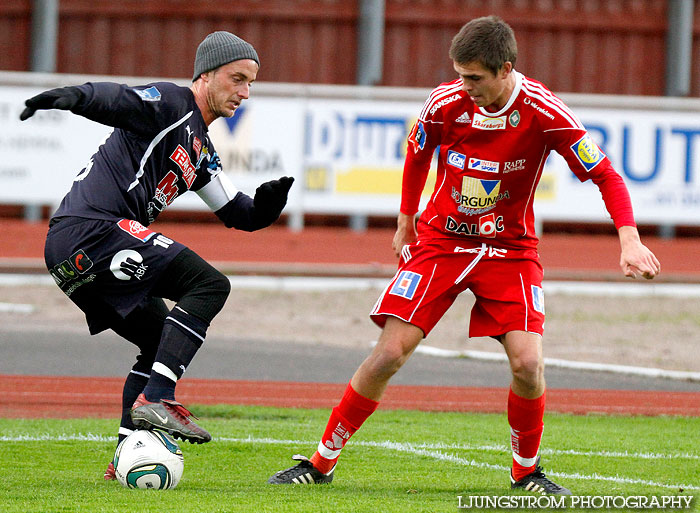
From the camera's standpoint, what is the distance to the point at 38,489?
532 centimetres

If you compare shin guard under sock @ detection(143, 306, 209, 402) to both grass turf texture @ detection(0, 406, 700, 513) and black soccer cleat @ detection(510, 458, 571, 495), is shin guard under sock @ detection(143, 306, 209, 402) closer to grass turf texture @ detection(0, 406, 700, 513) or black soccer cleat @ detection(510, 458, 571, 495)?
grass turf texture @ detection(0, 406, 700, 513)

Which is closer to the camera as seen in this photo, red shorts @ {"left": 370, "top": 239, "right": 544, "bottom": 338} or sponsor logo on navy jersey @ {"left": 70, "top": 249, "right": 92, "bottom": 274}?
sponsor logo on navy jersey @ {"left": 70, "top": 249, "right": 92, "bottom": 274}

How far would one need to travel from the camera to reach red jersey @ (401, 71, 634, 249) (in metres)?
5.52

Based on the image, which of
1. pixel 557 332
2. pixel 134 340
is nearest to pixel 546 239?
pixel 557 332

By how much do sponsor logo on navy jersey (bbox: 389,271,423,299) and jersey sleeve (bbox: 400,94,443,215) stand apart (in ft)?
1.51

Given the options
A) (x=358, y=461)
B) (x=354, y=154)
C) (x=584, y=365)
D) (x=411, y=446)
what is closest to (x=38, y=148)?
(x=354, y=154)

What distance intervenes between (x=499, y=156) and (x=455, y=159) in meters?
0.22

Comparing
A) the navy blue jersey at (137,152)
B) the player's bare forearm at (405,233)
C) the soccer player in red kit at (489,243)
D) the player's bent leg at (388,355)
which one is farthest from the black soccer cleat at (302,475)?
the navy blue jersey at (137,152)

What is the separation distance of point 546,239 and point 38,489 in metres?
13.4

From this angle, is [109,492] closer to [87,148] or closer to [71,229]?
[71,229]

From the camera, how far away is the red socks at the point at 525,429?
5.61 meters

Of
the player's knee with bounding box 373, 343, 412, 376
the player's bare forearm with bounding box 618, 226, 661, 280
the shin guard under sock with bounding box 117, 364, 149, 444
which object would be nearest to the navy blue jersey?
the shin guard under sock with bounding box 117, 364, 149, 444

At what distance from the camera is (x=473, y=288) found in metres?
5.68

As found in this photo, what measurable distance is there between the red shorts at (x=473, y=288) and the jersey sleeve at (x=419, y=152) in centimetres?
39
